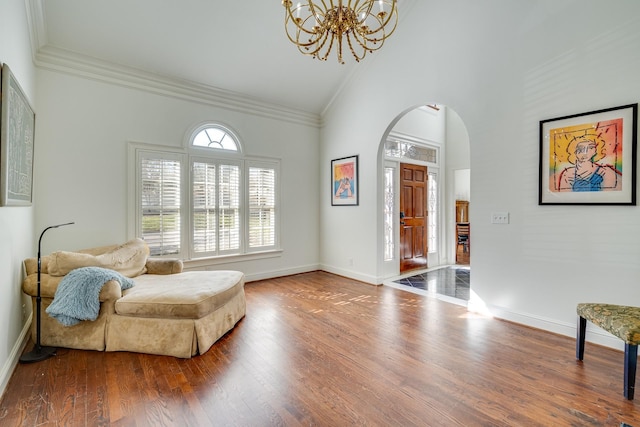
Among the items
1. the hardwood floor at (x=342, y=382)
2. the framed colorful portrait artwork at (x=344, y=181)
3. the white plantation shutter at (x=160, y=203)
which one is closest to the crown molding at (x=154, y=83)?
the white plantation shutter at (x=160, y=203)

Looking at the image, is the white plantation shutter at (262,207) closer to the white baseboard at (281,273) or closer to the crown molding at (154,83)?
the white baseboard at (281,273)

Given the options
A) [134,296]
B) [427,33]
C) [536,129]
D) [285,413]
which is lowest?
[285,413]

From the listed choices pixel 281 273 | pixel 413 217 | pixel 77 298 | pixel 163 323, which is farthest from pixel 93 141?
pixel 413 217

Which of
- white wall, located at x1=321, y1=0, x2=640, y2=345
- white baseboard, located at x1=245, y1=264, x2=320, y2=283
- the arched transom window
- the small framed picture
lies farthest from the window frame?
white wall, located at x1=321, y1=0, x2=640, y2=345

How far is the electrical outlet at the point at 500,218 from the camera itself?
3.29 metres

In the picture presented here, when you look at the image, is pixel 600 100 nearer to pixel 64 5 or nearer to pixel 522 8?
pixel 522 8

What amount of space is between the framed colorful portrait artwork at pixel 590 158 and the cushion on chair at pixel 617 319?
38.6 inches

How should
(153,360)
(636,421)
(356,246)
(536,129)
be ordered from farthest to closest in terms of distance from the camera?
(356,246) → (536,129) → (153,360) → (636,421)

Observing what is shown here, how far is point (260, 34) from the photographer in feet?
13.3

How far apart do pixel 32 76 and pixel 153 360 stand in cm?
317

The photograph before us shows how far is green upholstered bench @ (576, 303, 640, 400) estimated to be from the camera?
6.30 feet

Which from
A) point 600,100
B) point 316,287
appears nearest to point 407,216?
point 316,287

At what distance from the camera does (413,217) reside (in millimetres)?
5711

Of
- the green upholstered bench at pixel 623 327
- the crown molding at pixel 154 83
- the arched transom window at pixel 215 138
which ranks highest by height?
the crown molding at pixel 154 83
